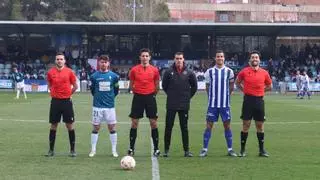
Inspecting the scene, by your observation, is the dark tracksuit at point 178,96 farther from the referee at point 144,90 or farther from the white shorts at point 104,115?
the white shorts at point 104,115

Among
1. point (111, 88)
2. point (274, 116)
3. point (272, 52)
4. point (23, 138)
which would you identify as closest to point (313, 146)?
point (111, 88)

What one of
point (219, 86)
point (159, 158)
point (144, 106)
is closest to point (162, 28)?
point (219, 86)

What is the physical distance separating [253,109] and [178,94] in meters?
1.59

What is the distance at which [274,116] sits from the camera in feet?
89.4

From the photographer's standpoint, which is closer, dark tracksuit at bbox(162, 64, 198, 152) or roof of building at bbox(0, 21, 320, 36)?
dark tracksuit at bbox(162, 64, 198, 152)

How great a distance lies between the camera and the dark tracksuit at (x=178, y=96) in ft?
46.3

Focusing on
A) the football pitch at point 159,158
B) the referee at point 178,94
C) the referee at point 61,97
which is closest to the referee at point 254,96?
the football pitch at point 159,158

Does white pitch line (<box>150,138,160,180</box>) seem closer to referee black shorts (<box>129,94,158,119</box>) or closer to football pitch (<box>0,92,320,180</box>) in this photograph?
football pitch (<box>0,92,320,180</box>)

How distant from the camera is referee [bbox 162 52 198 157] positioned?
46.2 feet

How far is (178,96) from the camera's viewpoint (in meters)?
14.1

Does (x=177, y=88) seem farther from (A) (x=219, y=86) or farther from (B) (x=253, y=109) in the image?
(B) (x=253, y=109)

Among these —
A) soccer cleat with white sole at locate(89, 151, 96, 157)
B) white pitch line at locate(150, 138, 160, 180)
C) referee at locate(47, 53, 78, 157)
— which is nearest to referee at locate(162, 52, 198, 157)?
white pitch line at locate(150, 138, 160, 180)

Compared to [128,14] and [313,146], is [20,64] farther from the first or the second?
[313,146]

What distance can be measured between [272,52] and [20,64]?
22.8 meters
